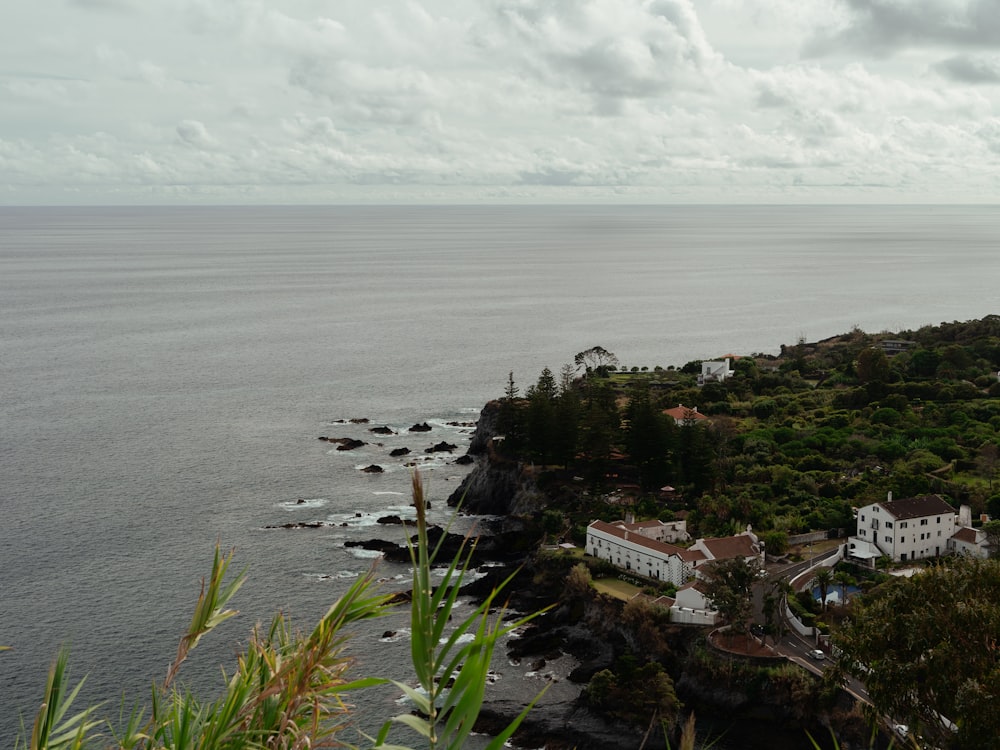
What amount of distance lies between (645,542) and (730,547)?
3.71m

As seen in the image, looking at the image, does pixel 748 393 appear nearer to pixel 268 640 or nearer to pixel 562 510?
pixel 562 510

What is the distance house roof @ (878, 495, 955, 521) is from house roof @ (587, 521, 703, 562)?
29.6 feet

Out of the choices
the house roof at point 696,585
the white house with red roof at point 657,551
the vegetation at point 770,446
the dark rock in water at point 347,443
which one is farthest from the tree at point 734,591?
the dark rock in water at point 347,443

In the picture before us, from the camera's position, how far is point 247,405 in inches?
3120

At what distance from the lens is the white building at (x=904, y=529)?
132 feet

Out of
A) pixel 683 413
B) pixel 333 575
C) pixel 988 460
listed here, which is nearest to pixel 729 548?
pixel 333 575

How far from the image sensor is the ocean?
1570 inches

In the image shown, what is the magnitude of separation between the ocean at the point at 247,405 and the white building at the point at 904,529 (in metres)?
A: 21.1

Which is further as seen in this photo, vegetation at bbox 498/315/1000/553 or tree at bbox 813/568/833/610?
vegetation at bbox 498/315/1000/553

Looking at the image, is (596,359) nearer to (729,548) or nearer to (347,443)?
(347,443)

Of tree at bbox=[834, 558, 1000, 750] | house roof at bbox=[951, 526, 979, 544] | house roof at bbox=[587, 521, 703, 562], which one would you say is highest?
tree at bbox=[834, 558, 1000, 750]

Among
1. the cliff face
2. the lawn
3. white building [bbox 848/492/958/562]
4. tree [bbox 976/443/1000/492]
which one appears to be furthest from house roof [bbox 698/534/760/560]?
tree [bbox 976/443/1000/492]

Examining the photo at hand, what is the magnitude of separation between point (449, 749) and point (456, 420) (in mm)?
69573

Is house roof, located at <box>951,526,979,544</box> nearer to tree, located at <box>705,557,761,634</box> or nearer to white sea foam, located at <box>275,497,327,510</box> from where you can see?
tree, located at <box>705,557,761,634</box>
